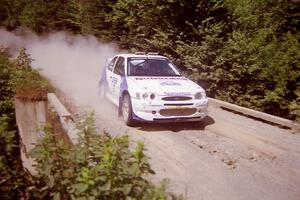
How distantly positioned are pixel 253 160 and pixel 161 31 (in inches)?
375

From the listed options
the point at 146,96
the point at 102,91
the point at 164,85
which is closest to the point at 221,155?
the point at 146,96

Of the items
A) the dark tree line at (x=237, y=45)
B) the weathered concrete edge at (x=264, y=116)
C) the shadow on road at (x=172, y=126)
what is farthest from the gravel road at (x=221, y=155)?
the dark tree line at (x=237, y=45)

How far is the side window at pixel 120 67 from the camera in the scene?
32.4ft

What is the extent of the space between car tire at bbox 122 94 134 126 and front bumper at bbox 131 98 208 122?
17cm

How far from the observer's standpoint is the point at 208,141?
8164 millimetres

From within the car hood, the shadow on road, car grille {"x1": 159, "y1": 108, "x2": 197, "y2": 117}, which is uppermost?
the car hood

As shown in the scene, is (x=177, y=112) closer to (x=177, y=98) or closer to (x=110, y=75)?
(x=177, y=98)

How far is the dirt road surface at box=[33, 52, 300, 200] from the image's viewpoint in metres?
5.71

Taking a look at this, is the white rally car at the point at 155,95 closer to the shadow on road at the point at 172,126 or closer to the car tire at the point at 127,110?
the car tire at the point at 127,110

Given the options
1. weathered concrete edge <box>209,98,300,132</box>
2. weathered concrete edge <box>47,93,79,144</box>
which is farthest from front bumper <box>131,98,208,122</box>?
weathered concrete edge <box>209,98,300,132</box>

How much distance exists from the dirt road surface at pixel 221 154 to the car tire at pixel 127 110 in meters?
0.25

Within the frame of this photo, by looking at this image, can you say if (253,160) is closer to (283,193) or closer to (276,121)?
(283,193)

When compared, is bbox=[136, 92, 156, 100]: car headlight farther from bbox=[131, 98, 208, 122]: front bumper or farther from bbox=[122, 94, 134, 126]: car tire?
bbox=[122, 94, 134, 126]: car tire

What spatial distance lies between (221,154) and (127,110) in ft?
9.10
